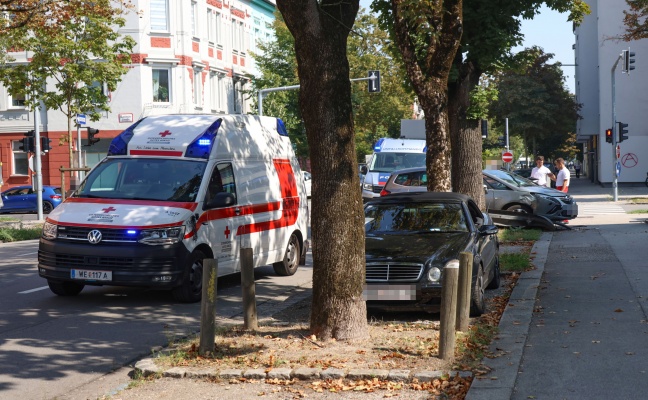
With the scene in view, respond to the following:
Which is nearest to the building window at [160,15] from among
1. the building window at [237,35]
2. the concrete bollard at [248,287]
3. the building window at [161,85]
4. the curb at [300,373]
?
the building window at [161,85]

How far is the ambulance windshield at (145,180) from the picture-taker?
12677mm

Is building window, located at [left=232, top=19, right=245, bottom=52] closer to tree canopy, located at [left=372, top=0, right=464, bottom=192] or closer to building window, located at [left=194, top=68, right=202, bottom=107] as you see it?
building window, located at [left=194, top=68, right=202, bottom=107]

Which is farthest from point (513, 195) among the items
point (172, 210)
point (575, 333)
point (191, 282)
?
point (575, 333)

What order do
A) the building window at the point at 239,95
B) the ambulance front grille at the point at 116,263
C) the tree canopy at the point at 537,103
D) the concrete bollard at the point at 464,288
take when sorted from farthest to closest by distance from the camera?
1. the tree canopy at the point at 537,103
2. the building window at the point at 239,95
3. the ambulance front grille at the point at 116,263
4. the concrete bollard at the point at 464,288

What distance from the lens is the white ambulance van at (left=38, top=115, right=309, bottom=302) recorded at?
11.9m

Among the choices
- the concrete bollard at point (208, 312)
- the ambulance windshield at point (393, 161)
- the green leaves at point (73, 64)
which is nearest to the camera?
the concrete bollard at point (208, 312)

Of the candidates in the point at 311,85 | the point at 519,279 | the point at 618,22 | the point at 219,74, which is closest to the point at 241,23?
the point at 219,74

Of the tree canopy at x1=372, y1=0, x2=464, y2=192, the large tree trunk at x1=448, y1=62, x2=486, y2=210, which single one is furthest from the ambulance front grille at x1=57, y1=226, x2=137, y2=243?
the large tree trunk at x1=448, y1=62, x2=486, y2=210

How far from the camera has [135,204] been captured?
12.3m

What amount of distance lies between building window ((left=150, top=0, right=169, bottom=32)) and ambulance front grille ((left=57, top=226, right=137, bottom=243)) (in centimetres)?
3984

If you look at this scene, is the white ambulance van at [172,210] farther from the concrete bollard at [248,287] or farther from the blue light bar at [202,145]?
the concrete bollard at [248,287]

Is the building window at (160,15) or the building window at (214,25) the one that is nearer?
the building window at (160,15)

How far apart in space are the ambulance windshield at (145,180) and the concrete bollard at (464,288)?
458 cm

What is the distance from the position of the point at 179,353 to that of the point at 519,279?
274 inches
